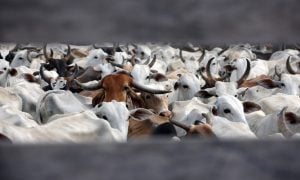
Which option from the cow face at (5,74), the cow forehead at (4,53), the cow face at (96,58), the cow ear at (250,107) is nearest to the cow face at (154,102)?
the cow ear at (250,107)

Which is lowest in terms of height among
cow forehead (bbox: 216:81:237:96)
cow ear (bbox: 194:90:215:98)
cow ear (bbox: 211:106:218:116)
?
cow ear (bbox: 194:90:215:98)

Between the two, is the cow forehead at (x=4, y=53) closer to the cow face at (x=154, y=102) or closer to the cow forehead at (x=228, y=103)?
the cow face at (x=154, y=102)

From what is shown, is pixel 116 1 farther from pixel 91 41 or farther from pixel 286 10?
pixel 286 10

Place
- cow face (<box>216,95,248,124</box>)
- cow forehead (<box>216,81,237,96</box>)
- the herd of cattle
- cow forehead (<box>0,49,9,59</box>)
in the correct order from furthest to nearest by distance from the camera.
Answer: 1. cow forehead (<box>0,49,9,59</box>)
2. cow forehead (<box>216,81,237,96</box>)
3. cow face (<box>216,95,248,124</box>)
4. the herd of cattle

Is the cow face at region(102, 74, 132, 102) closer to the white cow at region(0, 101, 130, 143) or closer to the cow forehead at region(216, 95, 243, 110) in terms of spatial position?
the cow forehead at region(216, 95, 243, 110)

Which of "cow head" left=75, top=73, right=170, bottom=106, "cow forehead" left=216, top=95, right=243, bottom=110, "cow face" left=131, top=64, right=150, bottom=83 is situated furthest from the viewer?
"cow face" left=131, top=64, right=150, bottom=83

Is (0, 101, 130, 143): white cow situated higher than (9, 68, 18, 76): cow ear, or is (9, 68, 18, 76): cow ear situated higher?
(0, 101, 130, 143): white cow

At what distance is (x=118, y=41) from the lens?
71 centimetres

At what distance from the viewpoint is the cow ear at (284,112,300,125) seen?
18.8 feet

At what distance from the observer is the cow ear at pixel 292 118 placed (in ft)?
18.8

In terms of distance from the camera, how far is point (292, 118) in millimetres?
5766

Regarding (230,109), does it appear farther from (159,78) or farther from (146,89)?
(159,78)

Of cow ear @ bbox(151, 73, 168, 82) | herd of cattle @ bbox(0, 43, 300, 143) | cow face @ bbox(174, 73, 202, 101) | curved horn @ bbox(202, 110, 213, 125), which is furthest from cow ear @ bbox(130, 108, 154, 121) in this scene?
cow ear @ bbox(151, 73, 168, 82)

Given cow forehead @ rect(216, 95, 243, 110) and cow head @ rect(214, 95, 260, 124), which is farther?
cow forehead @ rect(216, 95, 243, 110)
